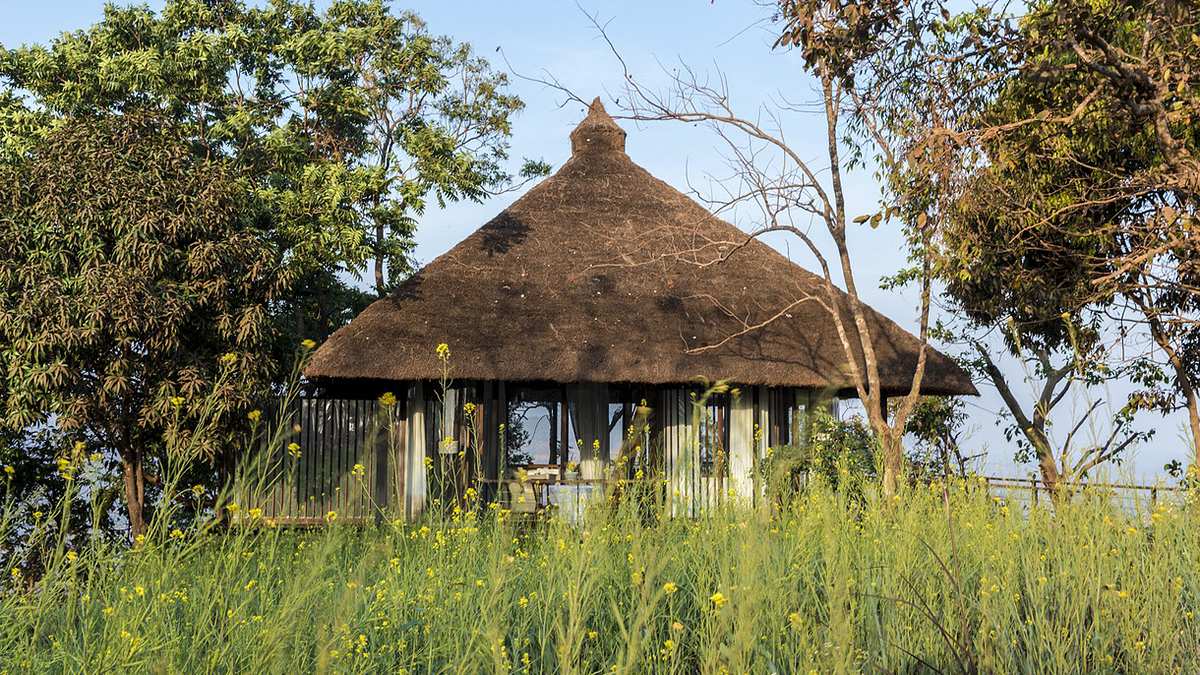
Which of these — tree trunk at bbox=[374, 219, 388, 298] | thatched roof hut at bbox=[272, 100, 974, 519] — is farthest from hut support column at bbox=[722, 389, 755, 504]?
tree trunk at bbox=[374, 219, 388, 298]

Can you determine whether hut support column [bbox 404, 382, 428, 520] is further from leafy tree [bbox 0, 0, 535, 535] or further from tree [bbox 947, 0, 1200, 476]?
tree [bbox 947, 0, 1200, 476]

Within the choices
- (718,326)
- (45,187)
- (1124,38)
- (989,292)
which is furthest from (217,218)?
(1124,38)

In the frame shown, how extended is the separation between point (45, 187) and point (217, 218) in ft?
5.42

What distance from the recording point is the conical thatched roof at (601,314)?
35.2 feet

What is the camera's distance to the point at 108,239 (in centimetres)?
992

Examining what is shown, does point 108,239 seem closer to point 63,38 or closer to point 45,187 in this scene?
point 45,187

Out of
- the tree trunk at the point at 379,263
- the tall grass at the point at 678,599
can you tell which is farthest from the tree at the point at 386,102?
the tall grass at the point at 678,599

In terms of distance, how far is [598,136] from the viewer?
49.0 feet

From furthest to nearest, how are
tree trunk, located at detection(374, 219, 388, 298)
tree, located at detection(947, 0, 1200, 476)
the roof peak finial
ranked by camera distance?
the roof peak finial < tree trunk, located at detection(374, 219, 388, 298) < tree, located at detection(947, 0, 1200, 476)

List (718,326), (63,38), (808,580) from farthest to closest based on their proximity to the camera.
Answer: (63,38), (718,326), (808,580)

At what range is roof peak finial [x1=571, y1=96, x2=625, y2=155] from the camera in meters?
14.9

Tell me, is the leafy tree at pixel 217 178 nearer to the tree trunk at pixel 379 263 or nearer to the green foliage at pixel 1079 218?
the tree trunk at pixel 379 263

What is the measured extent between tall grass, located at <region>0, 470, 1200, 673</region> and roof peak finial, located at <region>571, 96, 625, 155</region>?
35.5ft

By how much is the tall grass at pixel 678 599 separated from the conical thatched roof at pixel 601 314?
19.8 ft
